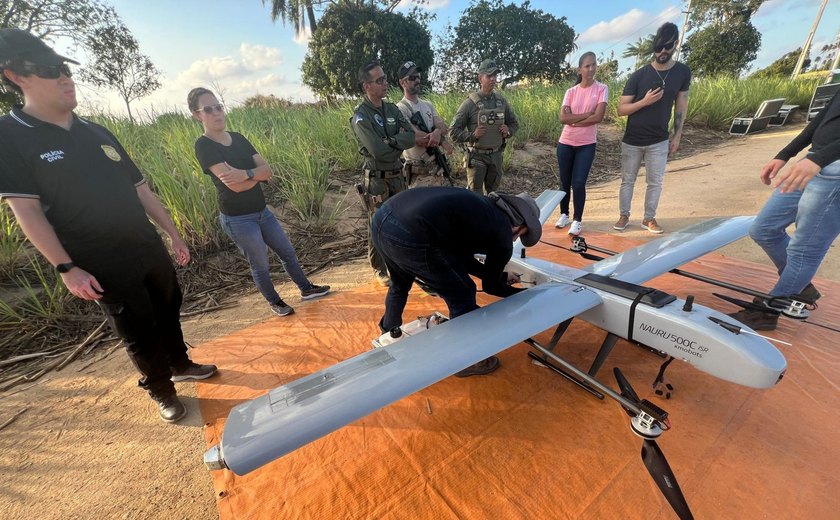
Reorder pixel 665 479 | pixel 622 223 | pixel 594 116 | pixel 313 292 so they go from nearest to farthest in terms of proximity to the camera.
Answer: pixel 665 479 → pixel 313 292 → pixel 594 116 → pixel 622 223

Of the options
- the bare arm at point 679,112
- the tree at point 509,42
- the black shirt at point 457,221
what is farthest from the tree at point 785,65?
the black shirt at point 457,221

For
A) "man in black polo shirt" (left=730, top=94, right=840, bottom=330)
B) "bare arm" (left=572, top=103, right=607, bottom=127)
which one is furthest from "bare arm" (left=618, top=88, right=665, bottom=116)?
"man in black polo shirt" (left=730, top=94, right=840, bottom=330)

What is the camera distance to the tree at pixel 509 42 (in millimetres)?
25750

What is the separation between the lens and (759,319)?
106 inches

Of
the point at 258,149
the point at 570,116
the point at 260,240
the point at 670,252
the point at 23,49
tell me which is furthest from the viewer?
the point at 258,149

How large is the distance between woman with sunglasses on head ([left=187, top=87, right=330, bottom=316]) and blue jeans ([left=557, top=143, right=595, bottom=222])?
362 cm

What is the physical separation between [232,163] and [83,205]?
1.09 m

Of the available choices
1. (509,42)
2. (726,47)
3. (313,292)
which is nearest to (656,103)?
(313,292)

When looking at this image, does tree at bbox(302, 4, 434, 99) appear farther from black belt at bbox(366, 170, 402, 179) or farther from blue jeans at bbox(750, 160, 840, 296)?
blue jeans at bbox(750, 160, 840, 296)

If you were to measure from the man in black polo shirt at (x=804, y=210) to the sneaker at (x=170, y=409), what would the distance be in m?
4.08

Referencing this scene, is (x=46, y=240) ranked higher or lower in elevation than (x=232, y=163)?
lower

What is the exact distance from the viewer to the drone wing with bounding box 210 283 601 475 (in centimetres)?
132

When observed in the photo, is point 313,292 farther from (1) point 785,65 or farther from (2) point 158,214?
(1) point 785,65

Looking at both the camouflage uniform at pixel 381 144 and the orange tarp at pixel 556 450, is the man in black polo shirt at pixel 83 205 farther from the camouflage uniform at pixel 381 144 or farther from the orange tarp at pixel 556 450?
the camouflage uniform at pixel 381 144
